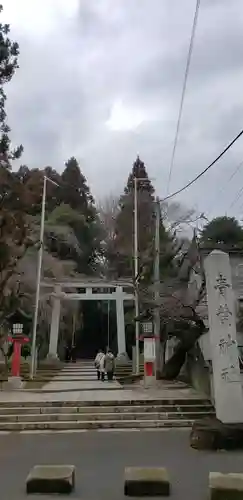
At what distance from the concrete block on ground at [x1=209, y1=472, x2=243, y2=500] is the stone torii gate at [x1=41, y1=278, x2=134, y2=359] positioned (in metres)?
30.5

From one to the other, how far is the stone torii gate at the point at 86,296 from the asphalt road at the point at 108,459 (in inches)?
980

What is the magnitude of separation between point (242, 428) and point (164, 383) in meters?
11.9

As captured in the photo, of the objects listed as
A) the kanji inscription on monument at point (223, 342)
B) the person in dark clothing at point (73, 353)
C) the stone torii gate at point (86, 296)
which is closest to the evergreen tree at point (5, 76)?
the kanji inscription on monument at point (223, 342)

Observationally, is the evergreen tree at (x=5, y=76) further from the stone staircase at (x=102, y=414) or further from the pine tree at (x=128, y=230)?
the pine tree at (x=128, y=230)

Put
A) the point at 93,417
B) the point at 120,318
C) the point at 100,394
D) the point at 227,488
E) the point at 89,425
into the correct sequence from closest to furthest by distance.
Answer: the point at 227,488 < the point at 89,425 < the point at 93,417 < the point at 100,394 < the point at 120,318

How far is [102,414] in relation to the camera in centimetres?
1335

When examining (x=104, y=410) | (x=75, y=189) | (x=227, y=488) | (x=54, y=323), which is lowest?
(x=227, y=488)

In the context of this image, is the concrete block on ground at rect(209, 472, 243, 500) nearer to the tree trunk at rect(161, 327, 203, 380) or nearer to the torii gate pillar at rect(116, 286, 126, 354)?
the tree trunk at rect(161, 327, 203, 380)

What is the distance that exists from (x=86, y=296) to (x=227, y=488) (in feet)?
108

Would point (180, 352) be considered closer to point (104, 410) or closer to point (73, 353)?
point (104, 410)

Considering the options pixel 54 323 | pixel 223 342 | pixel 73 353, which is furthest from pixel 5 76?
pixel 73 353

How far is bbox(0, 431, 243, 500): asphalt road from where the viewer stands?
20.9 feet

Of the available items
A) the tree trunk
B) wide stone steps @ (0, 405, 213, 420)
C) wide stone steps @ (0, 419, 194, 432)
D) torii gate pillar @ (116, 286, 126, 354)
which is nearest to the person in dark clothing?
torii gate pillar @ (116, 286, 126, 354)

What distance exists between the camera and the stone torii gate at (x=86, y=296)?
36.5 metres
